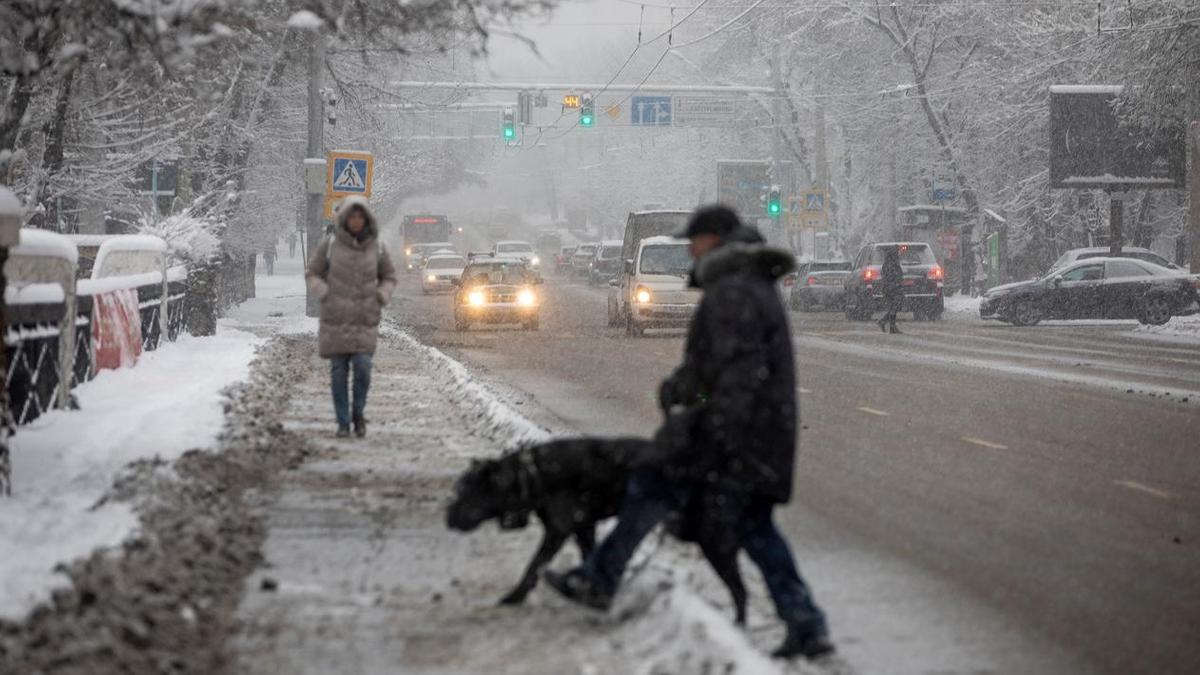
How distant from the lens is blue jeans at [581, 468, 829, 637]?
262 inches

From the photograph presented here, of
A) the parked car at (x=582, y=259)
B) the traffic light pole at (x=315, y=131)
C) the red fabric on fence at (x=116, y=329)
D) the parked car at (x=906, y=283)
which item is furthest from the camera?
the parked car at (x=582, y=259)

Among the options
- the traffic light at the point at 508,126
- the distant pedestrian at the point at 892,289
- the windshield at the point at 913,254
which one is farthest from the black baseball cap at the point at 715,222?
the traffic light at the point at 508,126

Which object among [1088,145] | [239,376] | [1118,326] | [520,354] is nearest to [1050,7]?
[1088,145]

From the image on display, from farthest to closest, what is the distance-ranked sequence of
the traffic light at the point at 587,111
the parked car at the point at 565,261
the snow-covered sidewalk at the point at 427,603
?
1. the parked car at the point at 565,261
2. the traffic light at the point at 587,111
3. the snow-covered sidewalk at the point at 427,603

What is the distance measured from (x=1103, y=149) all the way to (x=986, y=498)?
3576 cm

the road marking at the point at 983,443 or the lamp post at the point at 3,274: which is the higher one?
the lamp post at the point at 3,274

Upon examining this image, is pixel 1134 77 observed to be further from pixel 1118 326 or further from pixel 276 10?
pixel 276 10

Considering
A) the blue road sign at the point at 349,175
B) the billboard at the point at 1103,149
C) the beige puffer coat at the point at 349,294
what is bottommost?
the beige puffer coat at the point at 349,294

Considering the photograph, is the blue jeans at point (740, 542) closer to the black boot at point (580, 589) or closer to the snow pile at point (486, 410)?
the black boot at point (580, 589)

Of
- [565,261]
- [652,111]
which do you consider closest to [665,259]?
[652,111]

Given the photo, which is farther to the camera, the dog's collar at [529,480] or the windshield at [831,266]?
the windshield at [831,266]

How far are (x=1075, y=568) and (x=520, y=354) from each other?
62.7ft

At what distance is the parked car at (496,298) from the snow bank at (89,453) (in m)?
14.7

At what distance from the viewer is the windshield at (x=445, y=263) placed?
63812 mm
